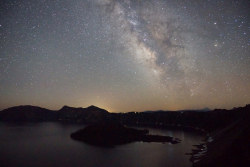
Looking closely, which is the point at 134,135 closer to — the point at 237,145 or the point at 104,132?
the point at 104,132

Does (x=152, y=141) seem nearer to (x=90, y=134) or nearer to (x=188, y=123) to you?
(x=90, y=134)

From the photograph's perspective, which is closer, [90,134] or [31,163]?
[31,163]

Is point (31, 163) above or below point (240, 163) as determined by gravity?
below

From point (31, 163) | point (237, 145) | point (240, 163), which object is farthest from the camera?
point (31, 163)

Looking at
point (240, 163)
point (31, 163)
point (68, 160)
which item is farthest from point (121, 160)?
point (240, 163)

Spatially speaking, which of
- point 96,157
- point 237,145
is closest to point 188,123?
point 96,157

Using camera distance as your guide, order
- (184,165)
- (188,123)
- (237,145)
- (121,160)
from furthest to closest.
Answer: (188,123) < (121,160) < (184,165) < (237,145)

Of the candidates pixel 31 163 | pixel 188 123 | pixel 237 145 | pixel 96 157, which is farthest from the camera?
pixel 188 123

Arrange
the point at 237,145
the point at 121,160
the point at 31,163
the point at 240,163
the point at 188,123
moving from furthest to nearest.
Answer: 1. the point at 188,123
2. the point at 121,160
3. the point at 31,163
4. the point at 237,145
5. the point at 240,163

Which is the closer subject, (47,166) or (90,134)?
(47,166)
